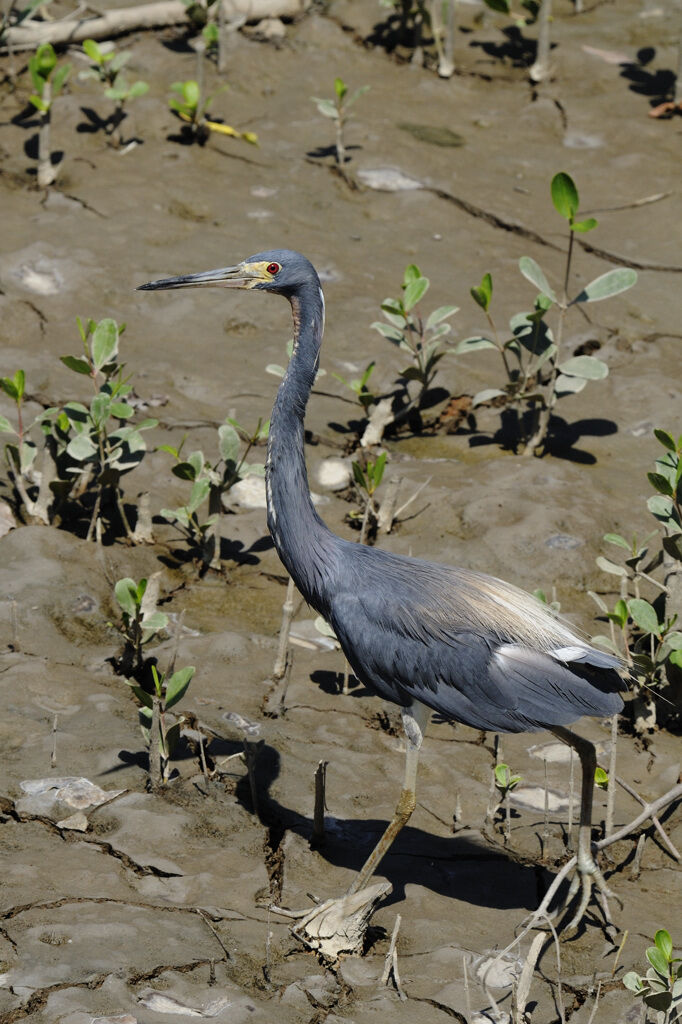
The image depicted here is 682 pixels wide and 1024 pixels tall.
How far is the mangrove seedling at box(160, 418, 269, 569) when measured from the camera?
17.4 feet

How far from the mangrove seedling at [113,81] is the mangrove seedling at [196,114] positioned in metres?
0.25

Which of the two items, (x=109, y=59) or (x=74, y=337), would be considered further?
(x=109, y=59)

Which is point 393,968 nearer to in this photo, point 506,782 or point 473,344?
point 506,782

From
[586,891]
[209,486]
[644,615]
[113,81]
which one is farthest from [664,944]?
[113,81]

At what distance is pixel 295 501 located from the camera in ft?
13.0

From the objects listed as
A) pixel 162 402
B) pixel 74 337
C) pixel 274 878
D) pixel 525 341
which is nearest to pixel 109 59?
pixel 74 337

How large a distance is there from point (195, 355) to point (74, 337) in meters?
0.67

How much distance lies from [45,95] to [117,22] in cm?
188

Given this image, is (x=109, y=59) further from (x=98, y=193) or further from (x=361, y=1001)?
(x=361, y=1001)

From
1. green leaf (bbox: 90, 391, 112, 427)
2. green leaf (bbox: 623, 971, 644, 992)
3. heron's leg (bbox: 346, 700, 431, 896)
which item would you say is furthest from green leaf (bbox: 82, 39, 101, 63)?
green leaf (bbox: 623, 971, 644, 992)

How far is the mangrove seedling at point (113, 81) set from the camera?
8.13 meters

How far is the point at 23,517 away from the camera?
5402 millimetres

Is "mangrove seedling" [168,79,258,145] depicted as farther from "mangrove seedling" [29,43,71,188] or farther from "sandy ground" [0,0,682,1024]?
"mangrove seedling" [29,43,71,188]

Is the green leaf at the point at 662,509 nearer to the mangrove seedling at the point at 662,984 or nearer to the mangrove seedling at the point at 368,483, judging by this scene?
the mangrove seedling at the point at 368,483
